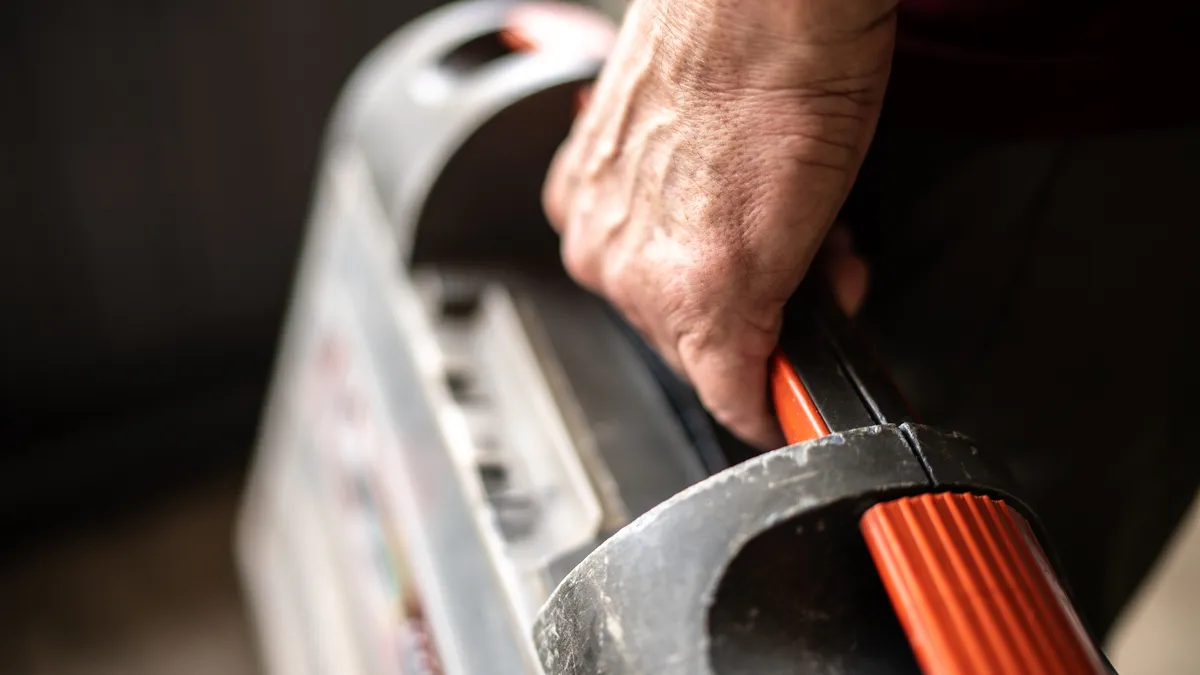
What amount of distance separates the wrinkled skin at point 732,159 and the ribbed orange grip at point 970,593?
137 millimetres

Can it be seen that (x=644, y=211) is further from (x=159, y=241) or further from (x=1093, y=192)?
(x=159, y=241)

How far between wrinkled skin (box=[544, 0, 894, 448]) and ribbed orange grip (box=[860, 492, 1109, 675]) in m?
0.14

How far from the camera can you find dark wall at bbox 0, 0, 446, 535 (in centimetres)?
124

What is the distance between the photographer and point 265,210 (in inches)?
58.2

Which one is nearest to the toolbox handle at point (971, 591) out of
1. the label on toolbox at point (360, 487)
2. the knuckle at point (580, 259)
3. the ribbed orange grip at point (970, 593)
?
the ribbed orange grip at point (970, 593)

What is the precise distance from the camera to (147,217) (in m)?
1.37

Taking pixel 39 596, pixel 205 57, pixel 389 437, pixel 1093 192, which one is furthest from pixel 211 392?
pixel 1093 192

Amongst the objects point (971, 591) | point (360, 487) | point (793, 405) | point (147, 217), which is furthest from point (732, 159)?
point (147, 217)

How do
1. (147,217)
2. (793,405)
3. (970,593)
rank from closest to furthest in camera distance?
(970,593)
(793,405)
(147,217)

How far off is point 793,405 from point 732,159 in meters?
0.12

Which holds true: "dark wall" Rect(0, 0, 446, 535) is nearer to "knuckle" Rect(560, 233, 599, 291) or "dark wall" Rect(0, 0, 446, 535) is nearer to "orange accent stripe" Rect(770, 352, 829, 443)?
"knuckle" Rect(560, 233, 599, 291)

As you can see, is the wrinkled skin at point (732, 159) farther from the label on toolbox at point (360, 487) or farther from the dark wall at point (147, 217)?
the dark wall at point (147, 217)

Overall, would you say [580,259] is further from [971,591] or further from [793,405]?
[971,591]

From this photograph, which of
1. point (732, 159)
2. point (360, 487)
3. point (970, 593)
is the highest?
point (732, 159)
